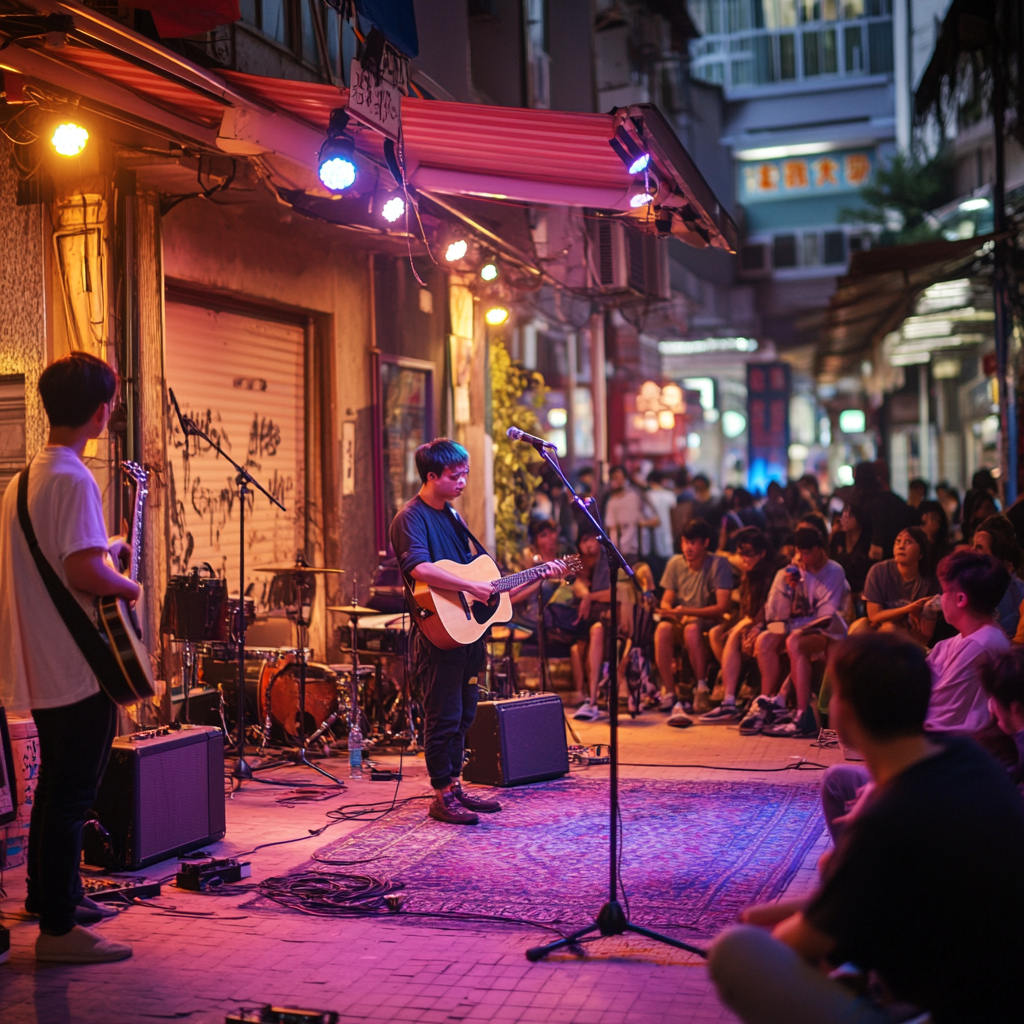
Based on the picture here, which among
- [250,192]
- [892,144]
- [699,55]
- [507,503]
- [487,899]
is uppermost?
[699,55]

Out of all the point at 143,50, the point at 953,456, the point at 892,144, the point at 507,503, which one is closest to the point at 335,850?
the point at 143,50

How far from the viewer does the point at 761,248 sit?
105 ft

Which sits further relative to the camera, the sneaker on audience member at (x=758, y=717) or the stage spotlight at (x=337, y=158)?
the sneaker on audience member at (x=758, y=717)

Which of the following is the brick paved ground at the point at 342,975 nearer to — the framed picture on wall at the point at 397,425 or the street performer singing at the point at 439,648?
the street performer singing at the point at 439,648

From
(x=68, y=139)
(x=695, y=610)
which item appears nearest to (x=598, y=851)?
(x=695, y=610)

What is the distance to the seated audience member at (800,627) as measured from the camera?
918cm

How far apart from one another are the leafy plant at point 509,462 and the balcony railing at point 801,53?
22385 millimetres

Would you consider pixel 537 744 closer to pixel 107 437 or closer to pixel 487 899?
pixel 487 899

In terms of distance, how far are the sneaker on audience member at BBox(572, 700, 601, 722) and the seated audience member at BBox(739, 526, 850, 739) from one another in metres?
1.25

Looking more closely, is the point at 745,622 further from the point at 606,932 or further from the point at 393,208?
the point at 606,932

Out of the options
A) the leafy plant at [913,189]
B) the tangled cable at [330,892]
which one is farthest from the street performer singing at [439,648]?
the leafy plant at [913,189]

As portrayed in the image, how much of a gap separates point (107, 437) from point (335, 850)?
3.08 m

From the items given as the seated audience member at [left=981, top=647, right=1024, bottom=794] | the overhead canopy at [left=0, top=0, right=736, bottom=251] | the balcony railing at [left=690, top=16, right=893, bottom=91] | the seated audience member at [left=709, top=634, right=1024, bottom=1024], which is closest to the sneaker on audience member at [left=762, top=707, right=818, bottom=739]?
the overhead canopy at [left=0, top=0, right=736, bottom=251]

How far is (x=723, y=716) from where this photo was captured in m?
9.88
